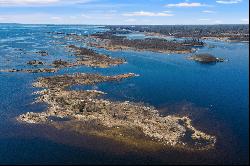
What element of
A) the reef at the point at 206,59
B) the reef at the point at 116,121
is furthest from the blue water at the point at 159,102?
the reef at the point at 206,59

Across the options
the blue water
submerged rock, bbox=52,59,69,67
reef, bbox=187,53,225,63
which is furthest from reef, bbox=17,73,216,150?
reef, bbox=187,53,225,63

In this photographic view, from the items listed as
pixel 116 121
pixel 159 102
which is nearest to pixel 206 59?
pixel 159 102

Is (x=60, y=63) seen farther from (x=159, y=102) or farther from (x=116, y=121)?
(x=116, y=121)

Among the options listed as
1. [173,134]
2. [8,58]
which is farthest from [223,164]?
[8,58]

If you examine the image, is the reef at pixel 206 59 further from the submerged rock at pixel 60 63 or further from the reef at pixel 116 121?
the reef at pixel 116 121

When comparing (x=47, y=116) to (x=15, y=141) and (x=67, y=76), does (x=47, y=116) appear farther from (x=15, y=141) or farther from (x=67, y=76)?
(x=67, y=76)

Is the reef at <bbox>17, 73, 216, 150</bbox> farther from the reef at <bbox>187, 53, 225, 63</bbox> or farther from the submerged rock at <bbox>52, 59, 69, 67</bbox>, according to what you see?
the reef at <bbox>187, 53, 225, 63</bbox>
